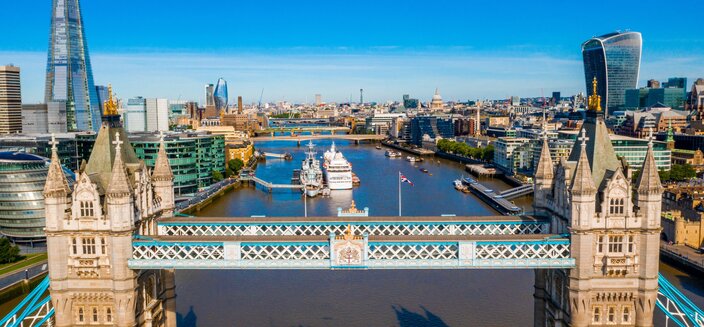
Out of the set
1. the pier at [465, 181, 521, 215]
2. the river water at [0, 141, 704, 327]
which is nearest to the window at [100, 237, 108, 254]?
the river water at [0, 141, 704, 327]

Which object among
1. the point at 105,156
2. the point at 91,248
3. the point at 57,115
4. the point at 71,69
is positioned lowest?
the point at 91,248

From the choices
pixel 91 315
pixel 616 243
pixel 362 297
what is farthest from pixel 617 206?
pixel 362 297

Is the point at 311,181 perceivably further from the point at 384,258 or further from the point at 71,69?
the point at 71,69

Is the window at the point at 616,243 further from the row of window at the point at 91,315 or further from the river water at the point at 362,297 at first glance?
the row of window at the point at 91,315

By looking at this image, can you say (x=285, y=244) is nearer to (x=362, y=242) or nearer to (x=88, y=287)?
(x=362, y=242)

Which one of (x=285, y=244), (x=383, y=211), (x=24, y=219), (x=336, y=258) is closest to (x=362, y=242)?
(x=336, y=258)
